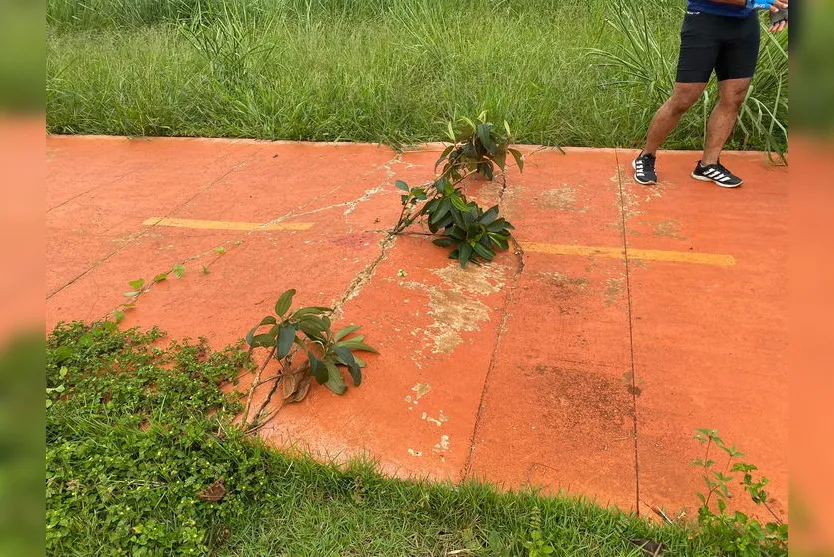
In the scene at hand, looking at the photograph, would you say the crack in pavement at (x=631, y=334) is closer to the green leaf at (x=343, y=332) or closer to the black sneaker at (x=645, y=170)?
the black sneaker at (x=645, y=170)

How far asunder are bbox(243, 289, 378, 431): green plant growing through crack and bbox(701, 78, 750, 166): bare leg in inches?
115

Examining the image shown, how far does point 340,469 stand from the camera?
7.30 feet

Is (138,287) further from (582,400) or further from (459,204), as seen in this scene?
(582,400)

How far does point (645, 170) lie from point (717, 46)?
87cm

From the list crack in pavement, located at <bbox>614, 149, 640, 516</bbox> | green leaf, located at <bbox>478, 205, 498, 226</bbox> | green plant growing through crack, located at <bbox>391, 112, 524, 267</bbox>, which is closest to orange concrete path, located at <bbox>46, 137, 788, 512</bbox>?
crack in pavement, located at <bbox>614, 149, 640, 516</bbox>

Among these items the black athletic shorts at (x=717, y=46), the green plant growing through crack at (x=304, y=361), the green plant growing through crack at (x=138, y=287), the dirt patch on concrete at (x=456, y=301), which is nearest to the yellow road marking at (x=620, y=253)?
the dirt patch on concrete at (x=456, y=301)

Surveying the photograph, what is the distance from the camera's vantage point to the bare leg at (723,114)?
13.1ft

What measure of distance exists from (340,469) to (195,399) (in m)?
0.70

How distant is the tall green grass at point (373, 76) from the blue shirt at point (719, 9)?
4.02 ft

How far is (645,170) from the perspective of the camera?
4.32 meters

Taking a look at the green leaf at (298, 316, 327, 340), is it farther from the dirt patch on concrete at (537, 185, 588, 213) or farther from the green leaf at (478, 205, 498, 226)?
the dirt patch on concrete at (537, 185, 588, 213)

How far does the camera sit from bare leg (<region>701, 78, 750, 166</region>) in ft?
13.1

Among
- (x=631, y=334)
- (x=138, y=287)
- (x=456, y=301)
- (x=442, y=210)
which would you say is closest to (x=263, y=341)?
(x=456, y=301)
